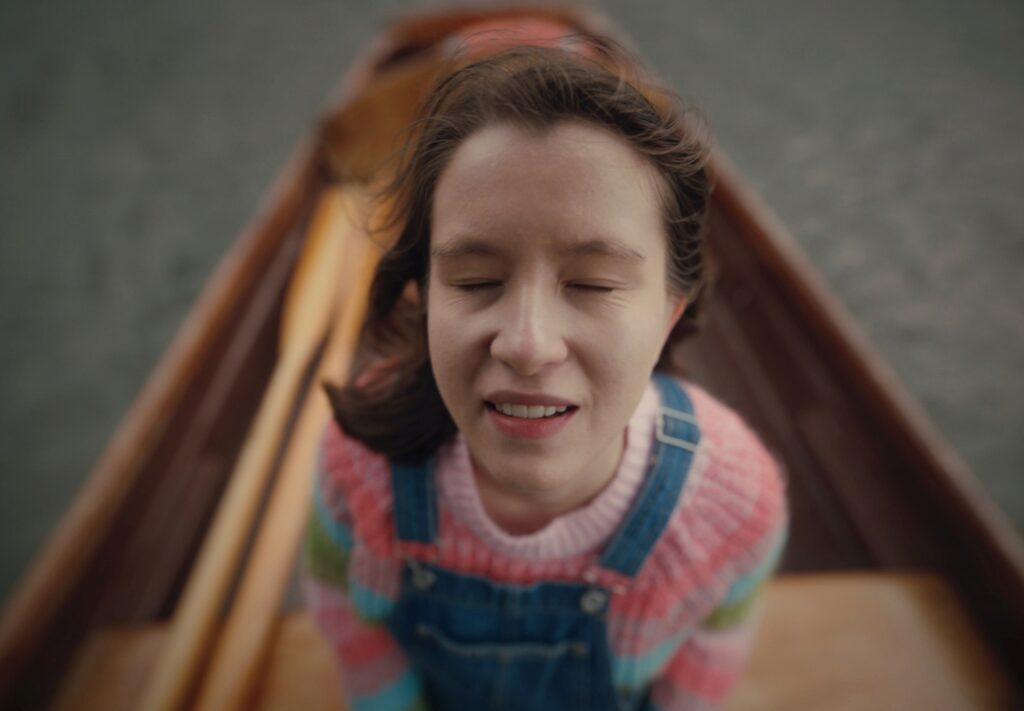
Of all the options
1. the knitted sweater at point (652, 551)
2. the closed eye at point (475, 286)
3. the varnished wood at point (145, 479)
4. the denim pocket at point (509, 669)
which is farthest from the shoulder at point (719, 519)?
the varnished wood at point (145, 479)

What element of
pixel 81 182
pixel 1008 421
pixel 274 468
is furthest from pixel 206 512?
pixel 81 182

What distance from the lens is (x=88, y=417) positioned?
1656mm

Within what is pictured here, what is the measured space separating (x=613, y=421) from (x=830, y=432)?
72 centimetres

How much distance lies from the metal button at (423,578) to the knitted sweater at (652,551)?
0.6 inches

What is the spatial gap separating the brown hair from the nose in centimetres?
9

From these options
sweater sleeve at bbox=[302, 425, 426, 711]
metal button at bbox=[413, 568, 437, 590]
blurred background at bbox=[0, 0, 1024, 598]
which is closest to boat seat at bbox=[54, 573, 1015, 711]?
sweater sleeve at bbox=[302, 425, 426, 711]

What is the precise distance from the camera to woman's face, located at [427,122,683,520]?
0.31 meters

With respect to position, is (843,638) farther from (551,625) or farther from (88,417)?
(88,417)

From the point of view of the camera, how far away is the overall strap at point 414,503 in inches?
18.4

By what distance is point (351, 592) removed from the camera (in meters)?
0.52

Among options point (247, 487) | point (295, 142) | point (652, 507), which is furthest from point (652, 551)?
point (295, 142)

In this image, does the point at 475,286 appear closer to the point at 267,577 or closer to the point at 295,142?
the point at 267,577

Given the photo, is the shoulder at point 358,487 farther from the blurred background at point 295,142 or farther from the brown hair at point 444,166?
the blurred background at point 295,142

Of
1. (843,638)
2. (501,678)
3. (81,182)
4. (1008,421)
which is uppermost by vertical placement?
(81,182)
